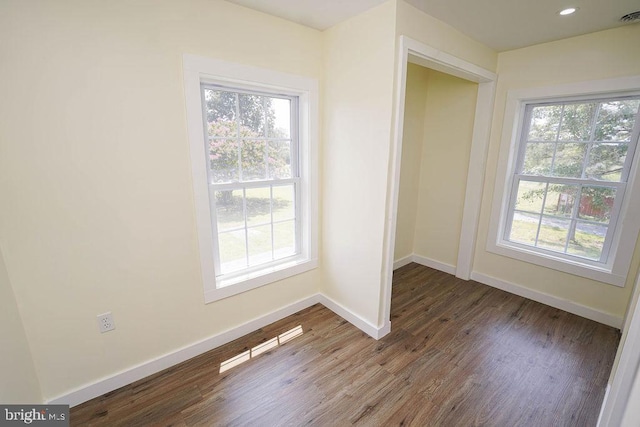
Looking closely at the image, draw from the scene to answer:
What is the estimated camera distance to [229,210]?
83.2 inches

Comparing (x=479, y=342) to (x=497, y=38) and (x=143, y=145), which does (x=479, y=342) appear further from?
(x=143, y=145)

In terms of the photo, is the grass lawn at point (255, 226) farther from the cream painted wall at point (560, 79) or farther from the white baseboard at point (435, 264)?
the cream painted wall at point (560, 79)

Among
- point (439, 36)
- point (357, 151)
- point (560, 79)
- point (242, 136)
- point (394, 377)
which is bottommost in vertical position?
point (394, 377)

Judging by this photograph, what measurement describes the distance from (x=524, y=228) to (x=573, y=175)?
668 millimetres

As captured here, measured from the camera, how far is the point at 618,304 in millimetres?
2320

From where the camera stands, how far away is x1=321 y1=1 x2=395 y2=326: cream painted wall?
1.91 meters

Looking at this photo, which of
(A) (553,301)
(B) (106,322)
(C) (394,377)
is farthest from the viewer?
(A) (553,301)

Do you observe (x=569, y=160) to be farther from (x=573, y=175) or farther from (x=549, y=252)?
(x=549, y=252)

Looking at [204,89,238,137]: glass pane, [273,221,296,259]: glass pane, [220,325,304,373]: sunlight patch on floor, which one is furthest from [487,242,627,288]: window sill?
[204,89,238,137]: glass pane

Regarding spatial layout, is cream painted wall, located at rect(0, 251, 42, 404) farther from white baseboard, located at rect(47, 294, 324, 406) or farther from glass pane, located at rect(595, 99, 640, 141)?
glass pane, located at rect(595, 99, 640, 141)

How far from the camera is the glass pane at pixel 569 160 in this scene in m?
2.49

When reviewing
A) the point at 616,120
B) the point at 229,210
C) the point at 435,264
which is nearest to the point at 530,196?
the point at 616,120

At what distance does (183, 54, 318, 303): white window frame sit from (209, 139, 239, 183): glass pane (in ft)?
0.20

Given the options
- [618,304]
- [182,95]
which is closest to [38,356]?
[182,95]
